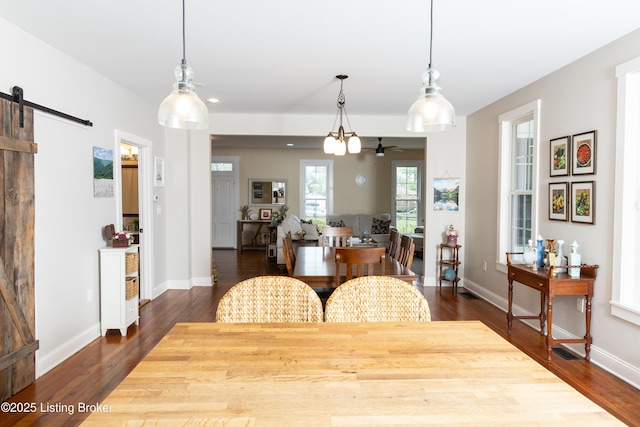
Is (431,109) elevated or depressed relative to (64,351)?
elevated

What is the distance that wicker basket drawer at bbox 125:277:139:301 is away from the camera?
12.3 feet

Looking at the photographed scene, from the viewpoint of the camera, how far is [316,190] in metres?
10.2

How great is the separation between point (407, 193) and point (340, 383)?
932 cm

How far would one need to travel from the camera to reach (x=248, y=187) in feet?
33.2

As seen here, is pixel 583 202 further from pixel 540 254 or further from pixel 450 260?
pixel 450 260

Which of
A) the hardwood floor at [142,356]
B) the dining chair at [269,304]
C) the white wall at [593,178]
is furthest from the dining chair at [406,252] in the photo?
the dining chair at [269,304]

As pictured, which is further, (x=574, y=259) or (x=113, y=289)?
(x=113, y=289)

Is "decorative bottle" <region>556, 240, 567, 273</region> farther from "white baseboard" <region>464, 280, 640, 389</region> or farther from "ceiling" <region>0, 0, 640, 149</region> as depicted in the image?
"ceiling" <region>0, 0, 640, 149</region>

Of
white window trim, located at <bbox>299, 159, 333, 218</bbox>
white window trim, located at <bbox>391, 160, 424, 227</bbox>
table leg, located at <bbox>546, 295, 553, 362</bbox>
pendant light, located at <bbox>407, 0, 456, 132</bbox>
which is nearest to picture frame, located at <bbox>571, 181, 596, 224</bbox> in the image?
table leg, located at <bbox>546, 295, 553, 362</bbox>

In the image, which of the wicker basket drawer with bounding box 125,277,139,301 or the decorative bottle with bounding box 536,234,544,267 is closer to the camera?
the decorative bottle with bounding box 536,234,544,267

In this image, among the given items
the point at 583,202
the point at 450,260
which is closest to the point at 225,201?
the point at 450,260

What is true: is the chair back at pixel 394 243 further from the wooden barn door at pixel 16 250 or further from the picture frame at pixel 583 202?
the wooden barn door at pixel 16 250

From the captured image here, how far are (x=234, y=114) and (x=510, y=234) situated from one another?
12.7 ft

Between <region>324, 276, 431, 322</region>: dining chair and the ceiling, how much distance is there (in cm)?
168
